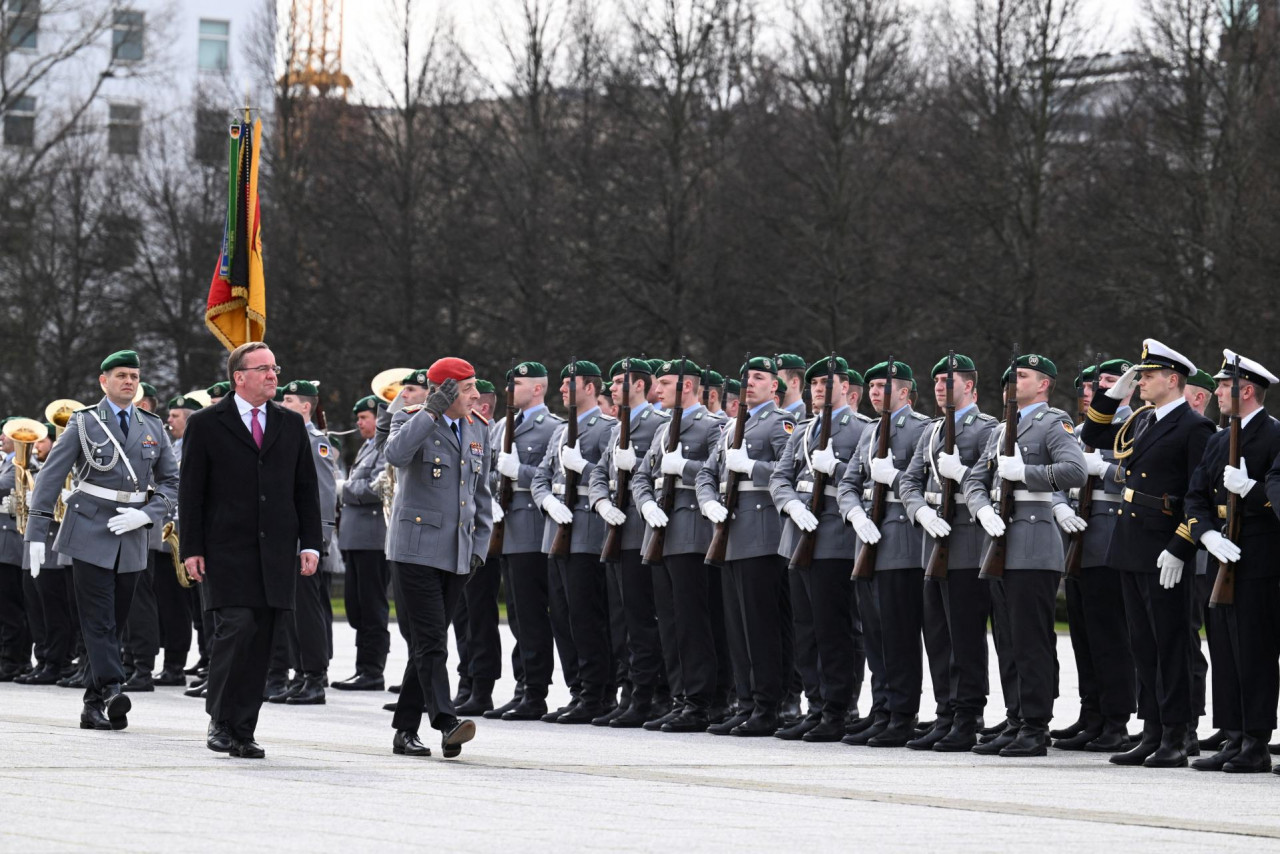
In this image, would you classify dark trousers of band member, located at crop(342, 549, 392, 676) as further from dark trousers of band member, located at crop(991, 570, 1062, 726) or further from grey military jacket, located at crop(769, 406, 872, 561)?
dark trousers of band member, located at crop(991, 570, 1062, 726)

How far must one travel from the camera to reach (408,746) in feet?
34.9

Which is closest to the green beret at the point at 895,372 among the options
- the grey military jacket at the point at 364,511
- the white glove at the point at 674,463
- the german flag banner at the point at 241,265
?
the white glove at the point at 674,463

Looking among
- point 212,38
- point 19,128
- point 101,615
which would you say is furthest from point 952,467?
point 212,38

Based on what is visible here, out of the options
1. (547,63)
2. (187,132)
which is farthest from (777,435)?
(187,132)

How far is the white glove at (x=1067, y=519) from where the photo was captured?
1186 cm

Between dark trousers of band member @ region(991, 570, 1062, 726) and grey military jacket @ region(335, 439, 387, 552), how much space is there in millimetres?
5955

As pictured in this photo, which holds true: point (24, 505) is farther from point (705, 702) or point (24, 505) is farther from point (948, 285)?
point (948, 285)

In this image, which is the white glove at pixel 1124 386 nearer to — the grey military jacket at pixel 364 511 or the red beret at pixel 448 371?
the red beret at pixel 448 371

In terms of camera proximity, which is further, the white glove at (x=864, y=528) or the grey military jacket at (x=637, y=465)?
the grey military jacket at (x=637, y=465)

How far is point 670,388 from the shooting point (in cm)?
1382

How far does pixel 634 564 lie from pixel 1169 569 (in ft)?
12.8

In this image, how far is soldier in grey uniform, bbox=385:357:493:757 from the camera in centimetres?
1046

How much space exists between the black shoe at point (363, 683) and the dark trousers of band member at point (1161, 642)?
6.64 meters

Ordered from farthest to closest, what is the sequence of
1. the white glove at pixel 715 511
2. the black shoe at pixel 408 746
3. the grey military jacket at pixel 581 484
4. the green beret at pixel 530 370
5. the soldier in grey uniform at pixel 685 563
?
the green beret at pixel 530 370
the grey military jacket at pixel 581 484
the soldier in grey uniform at pixel 685 563
the white glove at pixel 715 511
the black shoe at pixel 408 746
